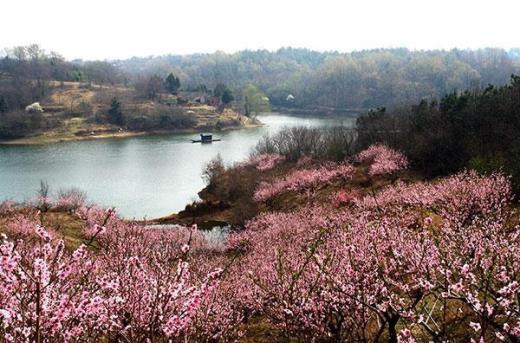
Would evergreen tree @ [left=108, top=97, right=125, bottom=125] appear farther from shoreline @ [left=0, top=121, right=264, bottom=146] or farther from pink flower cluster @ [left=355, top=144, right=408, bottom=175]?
pink flower cluster @ [left=355, top=144, right=408, bottom=175]

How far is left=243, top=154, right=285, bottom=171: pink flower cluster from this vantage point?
2020 inches

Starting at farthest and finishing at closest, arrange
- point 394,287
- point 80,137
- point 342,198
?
point 80,137 → point 342,198 → point 394,287

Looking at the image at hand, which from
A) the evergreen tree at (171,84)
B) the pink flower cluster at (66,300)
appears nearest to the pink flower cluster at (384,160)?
the pink flower cluster at (66,300)

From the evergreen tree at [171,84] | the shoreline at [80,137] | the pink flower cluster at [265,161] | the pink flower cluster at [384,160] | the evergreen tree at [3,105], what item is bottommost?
the shoreline at [80,137]

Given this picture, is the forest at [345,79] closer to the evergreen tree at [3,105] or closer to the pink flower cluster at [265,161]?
the evergreen tree at [3,105]

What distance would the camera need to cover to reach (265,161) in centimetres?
5303

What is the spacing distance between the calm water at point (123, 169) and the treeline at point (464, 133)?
75.1 ft

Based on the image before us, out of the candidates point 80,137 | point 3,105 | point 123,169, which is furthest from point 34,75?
point 123,169

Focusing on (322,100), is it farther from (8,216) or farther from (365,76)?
(8,216)

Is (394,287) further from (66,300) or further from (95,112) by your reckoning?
(95,112)

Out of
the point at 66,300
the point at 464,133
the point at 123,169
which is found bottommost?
the point at 123,169

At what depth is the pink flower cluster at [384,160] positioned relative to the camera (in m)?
37.5

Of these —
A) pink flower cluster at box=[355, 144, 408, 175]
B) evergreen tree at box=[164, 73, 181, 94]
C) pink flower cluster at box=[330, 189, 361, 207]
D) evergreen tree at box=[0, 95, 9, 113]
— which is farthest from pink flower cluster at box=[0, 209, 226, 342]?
evergreen tree at box=[164, 73, 181, 94]

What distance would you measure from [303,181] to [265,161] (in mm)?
13572
